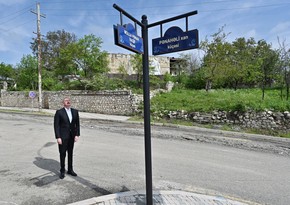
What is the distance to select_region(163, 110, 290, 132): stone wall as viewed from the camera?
37.1 feet

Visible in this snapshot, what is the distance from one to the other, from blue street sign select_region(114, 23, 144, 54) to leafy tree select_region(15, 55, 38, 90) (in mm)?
28874

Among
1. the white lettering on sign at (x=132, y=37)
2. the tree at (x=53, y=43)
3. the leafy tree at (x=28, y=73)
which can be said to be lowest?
the white lettering on sign at (x=132, y=37)

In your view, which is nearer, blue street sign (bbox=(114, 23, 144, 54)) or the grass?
blue street sign (bbox=(114, 23, 144, 54))

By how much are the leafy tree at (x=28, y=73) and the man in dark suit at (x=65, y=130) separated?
26.9 m

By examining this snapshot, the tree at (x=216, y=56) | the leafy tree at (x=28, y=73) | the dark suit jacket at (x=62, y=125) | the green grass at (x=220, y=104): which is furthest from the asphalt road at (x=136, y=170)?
the leafy tree at (x=28, y=73)

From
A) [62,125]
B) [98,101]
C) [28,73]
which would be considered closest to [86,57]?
[98,101]

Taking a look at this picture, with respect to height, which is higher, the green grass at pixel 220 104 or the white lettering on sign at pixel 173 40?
the white lettering on sign at pixel 173 40

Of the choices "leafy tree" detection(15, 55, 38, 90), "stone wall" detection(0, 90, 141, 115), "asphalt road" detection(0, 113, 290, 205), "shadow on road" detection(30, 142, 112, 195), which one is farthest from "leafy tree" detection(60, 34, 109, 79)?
"shadow on road" detection(30, 142, 112, 195)

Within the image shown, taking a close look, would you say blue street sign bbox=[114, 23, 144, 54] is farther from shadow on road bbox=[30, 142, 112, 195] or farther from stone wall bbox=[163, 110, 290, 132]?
stone wall bbox=[163, 110, 290, 132]

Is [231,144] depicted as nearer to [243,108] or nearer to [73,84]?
[243,108]

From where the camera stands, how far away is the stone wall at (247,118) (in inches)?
446

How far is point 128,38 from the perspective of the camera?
2449 mm

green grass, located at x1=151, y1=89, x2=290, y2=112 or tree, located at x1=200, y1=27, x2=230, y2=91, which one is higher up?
tree, located at x1=200, y1=27, x2=230, y2=91

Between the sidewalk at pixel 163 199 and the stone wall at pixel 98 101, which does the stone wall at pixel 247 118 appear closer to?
the stone wall at pixel 98 101
